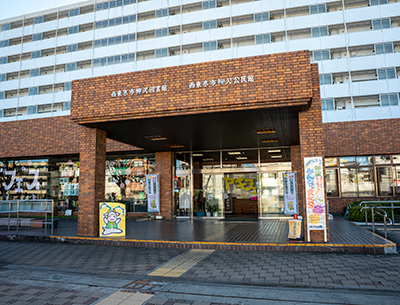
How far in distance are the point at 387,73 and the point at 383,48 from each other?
91.1 inches

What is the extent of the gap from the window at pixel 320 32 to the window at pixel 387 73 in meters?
5.66

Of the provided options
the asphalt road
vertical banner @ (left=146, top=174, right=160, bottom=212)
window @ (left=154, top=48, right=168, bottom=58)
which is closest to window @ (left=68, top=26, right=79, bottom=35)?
window @ (left=154, top=48, right=168, bottom=58)

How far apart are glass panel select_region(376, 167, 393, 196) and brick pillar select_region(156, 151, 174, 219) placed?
10.6m

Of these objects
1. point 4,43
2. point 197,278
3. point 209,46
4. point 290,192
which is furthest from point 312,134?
point 4,43

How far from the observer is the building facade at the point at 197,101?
9.23 meters

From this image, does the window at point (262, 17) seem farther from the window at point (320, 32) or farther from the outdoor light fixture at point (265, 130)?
the outdoor light fixture at point (265, 130)

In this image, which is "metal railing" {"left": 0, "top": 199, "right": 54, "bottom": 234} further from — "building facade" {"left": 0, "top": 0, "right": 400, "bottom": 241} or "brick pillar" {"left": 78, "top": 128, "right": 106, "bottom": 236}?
"building facade" {"left": 0, "top": 0, "right": 400, "bottom": 241}

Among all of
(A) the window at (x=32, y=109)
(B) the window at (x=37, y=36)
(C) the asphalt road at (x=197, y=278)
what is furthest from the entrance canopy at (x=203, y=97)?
(B) the window at (x=37, y=36)

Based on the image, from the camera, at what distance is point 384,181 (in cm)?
1612

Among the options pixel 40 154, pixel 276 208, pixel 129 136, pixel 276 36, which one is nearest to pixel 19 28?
pixel 40 154

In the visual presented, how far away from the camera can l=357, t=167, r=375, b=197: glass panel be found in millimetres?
16328

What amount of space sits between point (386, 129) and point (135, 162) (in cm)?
1324

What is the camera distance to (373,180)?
1630 cm

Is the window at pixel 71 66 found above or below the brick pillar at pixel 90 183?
above
